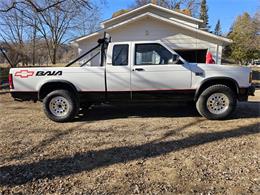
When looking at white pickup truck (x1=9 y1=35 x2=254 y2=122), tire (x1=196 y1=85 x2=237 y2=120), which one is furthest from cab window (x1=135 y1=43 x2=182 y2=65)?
tire (x1=196 y1=85 x2=237 y2=120)

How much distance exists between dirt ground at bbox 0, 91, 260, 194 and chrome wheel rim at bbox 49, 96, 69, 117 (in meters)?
0.37

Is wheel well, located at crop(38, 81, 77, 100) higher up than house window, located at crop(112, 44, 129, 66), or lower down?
lower down

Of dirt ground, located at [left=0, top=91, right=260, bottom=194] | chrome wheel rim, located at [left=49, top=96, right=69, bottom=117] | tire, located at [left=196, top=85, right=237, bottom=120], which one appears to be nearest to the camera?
dirt ground, located at [left=0, top=91, right=260, bottom=194]

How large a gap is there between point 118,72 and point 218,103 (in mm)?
2662

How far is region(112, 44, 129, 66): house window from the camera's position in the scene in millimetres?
7117

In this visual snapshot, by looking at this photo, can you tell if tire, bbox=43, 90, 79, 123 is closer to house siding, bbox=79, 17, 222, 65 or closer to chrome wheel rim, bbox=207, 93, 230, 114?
chrome wheel rim, bbox=207, 93, 230, 114

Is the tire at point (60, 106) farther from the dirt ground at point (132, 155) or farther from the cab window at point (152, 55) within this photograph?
the cab window at point (152, 55)

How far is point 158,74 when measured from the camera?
22.8ft

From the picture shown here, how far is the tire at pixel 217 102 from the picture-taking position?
6.91m

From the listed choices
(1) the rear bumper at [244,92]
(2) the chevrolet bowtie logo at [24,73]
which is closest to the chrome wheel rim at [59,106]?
(2) the chevrolet bowtie logo at [24,73]

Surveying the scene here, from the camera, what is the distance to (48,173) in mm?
4062

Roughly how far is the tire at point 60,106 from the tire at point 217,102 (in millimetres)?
3232

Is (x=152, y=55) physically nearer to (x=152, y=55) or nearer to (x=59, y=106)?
(x=152, y=55)

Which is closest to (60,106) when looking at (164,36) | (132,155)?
(132,155)
